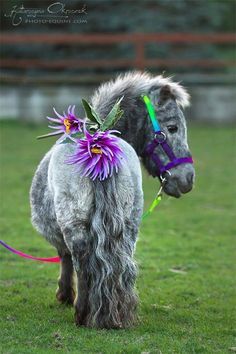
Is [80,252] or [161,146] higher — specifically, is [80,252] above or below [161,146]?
below

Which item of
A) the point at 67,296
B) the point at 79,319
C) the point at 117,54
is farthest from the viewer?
the point at 117,54

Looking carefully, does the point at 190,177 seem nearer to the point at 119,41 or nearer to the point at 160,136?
the point at 160,136

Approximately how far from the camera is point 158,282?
23.5ft

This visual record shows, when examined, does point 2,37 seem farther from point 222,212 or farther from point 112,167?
point 112,167

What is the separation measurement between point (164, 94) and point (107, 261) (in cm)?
154

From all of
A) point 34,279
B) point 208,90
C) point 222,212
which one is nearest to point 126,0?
point 208,90

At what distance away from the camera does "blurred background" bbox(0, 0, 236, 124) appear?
20344mm

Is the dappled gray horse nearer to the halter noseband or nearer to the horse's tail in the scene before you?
the horse's tail

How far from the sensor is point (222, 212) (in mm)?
10766

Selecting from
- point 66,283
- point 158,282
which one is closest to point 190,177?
point 66,283

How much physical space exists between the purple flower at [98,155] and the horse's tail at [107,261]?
0.08 m

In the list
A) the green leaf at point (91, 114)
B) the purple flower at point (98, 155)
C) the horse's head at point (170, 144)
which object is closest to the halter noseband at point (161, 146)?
the horse's head at point (170, 144)

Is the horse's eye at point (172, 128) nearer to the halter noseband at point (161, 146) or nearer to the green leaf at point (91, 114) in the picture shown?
the halter noseband at point (161, 146)

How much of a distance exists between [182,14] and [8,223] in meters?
14.8
